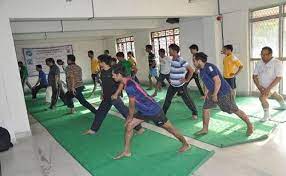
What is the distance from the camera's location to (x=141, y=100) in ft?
11.5

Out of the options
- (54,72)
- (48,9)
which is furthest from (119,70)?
(54,72)

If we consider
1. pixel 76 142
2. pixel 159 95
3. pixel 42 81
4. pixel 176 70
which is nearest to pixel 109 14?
pixel 176 70

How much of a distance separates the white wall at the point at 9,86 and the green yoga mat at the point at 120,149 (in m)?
0.75

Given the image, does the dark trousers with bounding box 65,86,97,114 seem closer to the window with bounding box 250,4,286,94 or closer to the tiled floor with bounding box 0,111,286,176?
the tiled floor with bounding box 0,111,286,176

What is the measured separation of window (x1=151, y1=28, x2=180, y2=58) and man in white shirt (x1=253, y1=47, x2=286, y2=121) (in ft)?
15.7

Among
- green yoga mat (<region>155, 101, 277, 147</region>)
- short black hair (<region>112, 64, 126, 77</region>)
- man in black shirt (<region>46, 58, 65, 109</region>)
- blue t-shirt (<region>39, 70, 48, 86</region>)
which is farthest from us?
blue t-shirt (<region>39, 70, 48, 86</region>)

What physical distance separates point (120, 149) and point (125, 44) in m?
9.37

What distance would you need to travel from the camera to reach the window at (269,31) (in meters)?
6.13

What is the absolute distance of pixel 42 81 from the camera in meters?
9.52

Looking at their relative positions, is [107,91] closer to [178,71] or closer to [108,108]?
[108,108]

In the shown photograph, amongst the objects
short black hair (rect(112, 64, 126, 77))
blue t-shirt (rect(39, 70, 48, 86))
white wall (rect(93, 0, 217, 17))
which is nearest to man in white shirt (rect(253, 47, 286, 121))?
white wall (rect(93, 0, 217, 17))

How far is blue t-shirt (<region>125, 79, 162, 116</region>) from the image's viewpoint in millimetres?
3424

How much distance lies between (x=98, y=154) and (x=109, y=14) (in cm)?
302

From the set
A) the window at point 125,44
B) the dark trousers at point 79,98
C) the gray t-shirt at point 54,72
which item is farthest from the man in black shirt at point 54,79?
the window at point 125,44
